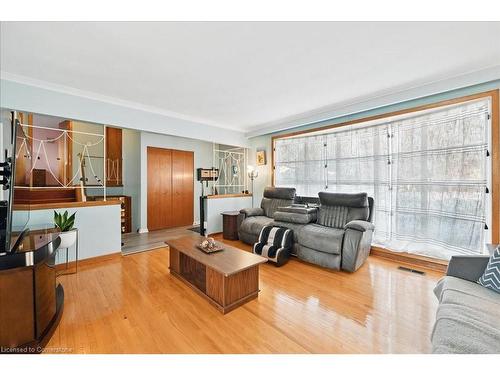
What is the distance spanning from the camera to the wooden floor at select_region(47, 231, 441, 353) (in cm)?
149

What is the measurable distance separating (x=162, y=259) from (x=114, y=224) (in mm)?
908

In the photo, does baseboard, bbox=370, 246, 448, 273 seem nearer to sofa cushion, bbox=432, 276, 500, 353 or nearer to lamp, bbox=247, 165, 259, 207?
sofa cushion, bbox=432, 276, 500, 353

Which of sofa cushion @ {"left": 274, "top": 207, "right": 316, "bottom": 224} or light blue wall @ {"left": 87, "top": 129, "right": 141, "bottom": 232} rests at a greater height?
light blue wall @ {"left": 87, "top": 129, "right": 141, "bottom": 232}

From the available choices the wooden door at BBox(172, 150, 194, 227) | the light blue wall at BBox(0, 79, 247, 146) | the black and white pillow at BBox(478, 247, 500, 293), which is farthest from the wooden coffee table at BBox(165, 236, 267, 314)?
the wooden door at BBox(172, 150, 194, 227)

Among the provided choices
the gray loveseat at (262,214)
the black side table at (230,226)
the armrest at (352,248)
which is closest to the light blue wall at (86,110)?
the black side table at (230,226)

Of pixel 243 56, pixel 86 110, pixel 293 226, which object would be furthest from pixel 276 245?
pixel 86 110

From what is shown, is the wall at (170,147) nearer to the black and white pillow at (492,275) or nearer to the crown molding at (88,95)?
the crown molding at (88,95)

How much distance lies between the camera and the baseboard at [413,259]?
2.74 meters

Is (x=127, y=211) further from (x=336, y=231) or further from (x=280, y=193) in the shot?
(x=336, y=231)

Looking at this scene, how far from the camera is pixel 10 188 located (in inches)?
56.9

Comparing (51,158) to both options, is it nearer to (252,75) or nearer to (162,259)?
(162,259)

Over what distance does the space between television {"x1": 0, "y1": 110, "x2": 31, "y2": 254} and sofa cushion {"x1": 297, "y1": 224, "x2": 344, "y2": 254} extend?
284 cm

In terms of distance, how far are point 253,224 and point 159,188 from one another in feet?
8.86
